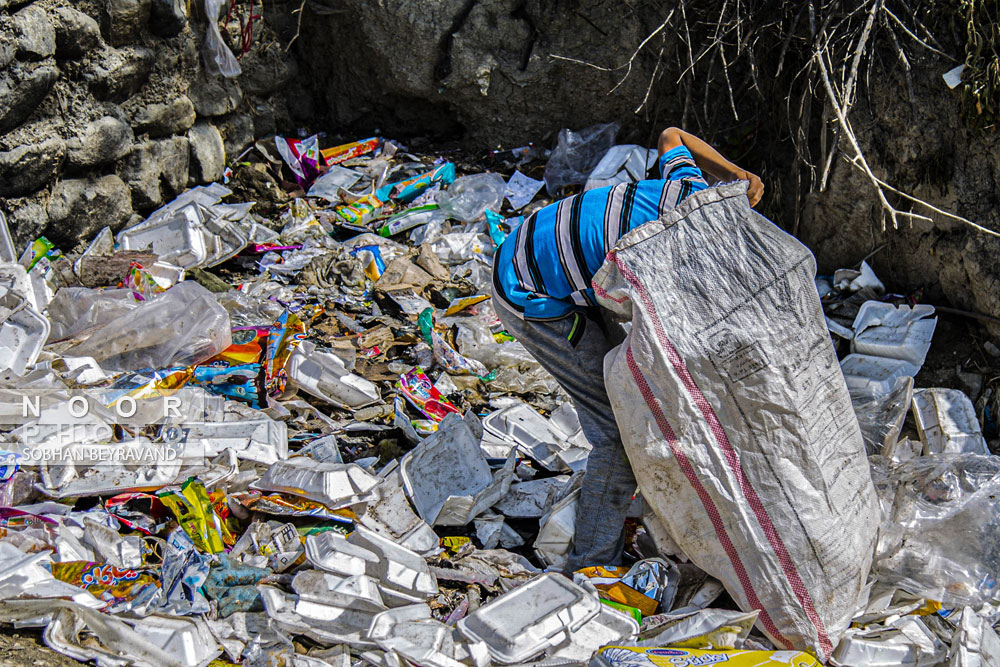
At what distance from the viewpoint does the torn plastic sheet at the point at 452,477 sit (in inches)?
102

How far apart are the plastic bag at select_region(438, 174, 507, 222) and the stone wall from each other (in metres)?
1.45

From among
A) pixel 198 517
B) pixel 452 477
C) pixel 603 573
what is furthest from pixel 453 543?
pixel 198 517

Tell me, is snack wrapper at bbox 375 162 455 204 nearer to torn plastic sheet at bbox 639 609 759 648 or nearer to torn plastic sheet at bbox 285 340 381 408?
torn plastic sheet at bbox 285 340 381 408

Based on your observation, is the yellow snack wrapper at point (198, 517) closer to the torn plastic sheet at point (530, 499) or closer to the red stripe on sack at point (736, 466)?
the torn plastic sheet at point (530, 499)

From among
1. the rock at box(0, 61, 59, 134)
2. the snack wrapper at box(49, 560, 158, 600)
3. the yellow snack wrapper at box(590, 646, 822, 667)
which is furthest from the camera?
the rock at box(0, 61, 59, 134)

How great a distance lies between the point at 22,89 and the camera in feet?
12.1

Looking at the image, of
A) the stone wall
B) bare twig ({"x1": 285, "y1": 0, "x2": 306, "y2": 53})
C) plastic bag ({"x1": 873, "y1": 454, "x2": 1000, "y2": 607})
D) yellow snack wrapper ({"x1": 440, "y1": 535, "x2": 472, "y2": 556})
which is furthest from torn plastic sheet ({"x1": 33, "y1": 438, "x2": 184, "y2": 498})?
bare twig ({"x1": 285, "y1": 0, "x2": 306, "y2": 53})

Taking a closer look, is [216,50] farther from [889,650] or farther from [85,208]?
[889,650]

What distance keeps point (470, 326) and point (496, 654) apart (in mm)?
2018

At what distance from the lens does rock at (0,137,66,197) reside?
3.69m

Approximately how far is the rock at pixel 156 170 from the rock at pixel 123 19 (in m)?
0.55

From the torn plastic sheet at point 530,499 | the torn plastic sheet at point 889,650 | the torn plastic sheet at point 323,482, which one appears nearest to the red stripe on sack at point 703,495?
the torn plastic sheet at point 889,650

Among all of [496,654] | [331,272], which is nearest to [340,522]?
[496,654]

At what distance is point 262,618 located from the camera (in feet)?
7.02
